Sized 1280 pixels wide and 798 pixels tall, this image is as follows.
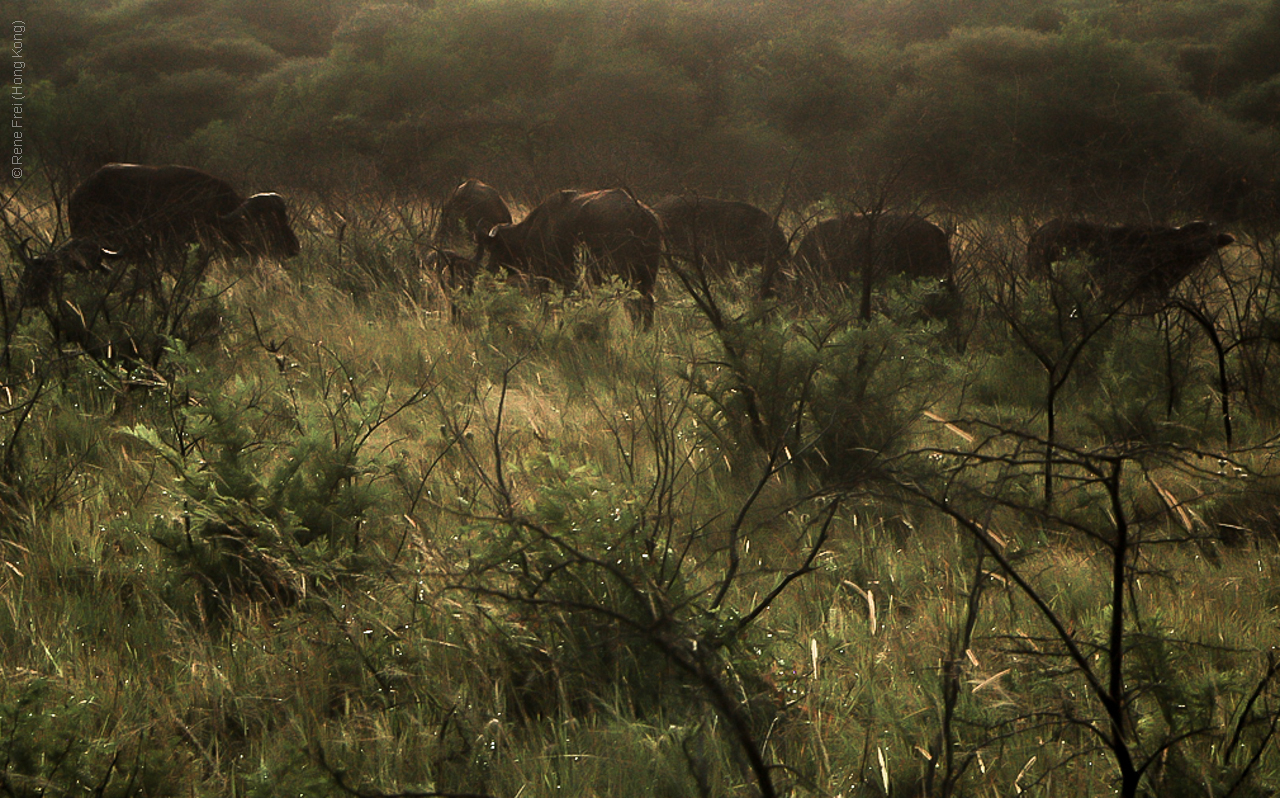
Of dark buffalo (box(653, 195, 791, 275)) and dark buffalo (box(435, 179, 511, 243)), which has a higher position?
dark buffalo (box(653, 195, 791, 275))

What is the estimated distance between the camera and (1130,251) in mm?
6332

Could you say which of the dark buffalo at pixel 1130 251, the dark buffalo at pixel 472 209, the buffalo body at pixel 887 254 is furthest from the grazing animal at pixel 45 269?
the dark buffalo at pixel 472 209

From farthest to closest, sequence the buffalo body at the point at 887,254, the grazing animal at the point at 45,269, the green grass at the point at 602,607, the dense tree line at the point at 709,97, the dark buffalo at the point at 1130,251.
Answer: the dense tree line at the point at 709,97 → the buffalo body at the point at 887,254 → the dark buffalo at the point at 1130,251 → the grazing animal at the point at 45,269 → the green grass at the point at 602,607

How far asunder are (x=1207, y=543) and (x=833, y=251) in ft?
14.3

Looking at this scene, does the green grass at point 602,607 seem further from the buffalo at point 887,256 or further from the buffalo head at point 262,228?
the buffalo head at point 262,228

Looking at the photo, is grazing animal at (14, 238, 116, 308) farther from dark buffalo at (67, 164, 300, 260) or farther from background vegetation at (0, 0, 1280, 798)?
dark buffalo at (67, 164, 300, 260)

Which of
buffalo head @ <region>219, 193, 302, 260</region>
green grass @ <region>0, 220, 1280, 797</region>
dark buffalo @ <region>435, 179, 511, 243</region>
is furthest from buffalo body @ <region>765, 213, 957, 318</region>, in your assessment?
buffalo head @ <region>219, 193, 302, 260</region>

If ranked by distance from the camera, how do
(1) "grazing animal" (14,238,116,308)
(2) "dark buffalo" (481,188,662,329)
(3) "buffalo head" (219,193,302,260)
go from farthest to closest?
(3) "buffalo head" (219,193,302,260) < (2) "dark buffalo" (481,188,662,329) < (1) "grazing animal" (14,238,116,308)

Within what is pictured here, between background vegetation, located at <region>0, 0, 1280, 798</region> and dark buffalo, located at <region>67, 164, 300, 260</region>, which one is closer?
background vegetation, located at <region>0, 0, 1280, 798</region>

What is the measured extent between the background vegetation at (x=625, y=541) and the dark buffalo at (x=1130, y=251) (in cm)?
34

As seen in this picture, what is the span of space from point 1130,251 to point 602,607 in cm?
584

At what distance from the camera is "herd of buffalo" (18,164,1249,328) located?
578 cm

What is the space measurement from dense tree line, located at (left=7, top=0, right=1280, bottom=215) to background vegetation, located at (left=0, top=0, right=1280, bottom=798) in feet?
23.6

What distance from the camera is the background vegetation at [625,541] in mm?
1823
